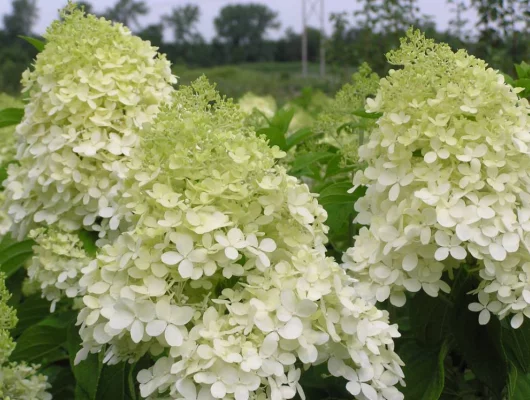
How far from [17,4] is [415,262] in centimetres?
2024

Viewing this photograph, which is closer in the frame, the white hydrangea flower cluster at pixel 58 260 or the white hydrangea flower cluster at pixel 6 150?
the white hydrangea flower cluster at pixel 58 260

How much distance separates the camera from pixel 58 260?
184cm

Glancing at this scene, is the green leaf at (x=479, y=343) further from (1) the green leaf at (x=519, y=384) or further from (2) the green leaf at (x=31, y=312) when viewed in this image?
(2) the green leaf at (x=31, y=312)

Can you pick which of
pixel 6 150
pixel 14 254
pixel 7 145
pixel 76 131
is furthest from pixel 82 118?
pixel 7 145

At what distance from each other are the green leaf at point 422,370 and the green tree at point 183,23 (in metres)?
20.0

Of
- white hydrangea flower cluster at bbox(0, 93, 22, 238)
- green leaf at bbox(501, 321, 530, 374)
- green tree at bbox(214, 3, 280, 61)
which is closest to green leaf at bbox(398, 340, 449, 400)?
green leaf at bbox(501, 321, 530, 374)

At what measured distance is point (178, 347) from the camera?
1.18 metres

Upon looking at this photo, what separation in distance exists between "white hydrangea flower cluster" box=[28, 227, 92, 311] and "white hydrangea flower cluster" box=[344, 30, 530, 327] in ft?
2.38

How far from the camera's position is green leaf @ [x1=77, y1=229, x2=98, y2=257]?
1894mm

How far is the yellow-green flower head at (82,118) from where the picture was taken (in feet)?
5.99

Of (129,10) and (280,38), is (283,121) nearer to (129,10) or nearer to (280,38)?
(129,10)

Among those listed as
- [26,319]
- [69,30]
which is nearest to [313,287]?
[69,30]

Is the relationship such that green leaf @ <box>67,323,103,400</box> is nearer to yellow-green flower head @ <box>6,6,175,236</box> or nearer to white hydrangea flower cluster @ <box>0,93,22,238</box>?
yellow-green flower head @ <box>6,6,175,236</box>

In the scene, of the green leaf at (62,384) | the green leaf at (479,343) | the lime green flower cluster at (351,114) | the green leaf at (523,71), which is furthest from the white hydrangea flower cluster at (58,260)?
the green leaf at (523,71)
